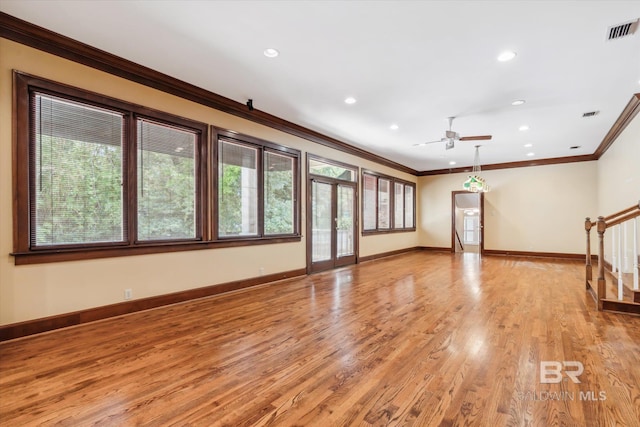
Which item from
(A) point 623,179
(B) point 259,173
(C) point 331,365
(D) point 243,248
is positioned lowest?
(C) point 331,365

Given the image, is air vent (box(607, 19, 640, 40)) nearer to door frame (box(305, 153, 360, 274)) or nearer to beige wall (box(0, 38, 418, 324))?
beige wall (box(0, 38, 418, 324))

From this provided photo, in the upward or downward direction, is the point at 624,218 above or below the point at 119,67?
below

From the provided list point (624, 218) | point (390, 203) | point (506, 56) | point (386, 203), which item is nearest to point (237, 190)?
point (506, 56)

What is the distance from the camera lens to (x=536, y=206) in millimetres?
9391

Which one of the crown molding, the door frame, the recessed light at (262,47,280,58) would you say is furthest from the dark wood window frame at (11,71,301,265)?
the recessed light at (262,47,280,58)

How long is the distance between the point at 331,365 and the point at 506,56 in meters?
3.62

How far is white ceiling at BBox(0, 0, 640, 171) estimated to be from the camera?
106 inches

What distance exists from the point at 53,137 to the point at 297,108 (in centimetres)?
316

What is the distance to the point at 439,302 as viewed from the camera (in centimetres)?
428

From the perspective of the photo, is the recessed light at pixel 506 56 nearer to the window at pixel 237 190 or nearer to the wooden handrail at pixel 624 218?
the wooden handrail at pixel 624 218

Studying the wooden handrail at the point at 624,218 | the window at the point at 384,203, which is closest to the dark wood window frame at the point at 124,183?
the window at the point at 384,203

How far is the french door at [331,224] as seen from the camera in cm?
664

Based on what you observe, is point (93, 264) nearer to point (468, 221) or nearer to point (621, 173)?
point (621, 173)

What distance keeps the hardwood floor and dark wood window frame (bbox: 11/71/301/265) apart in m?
0.79
